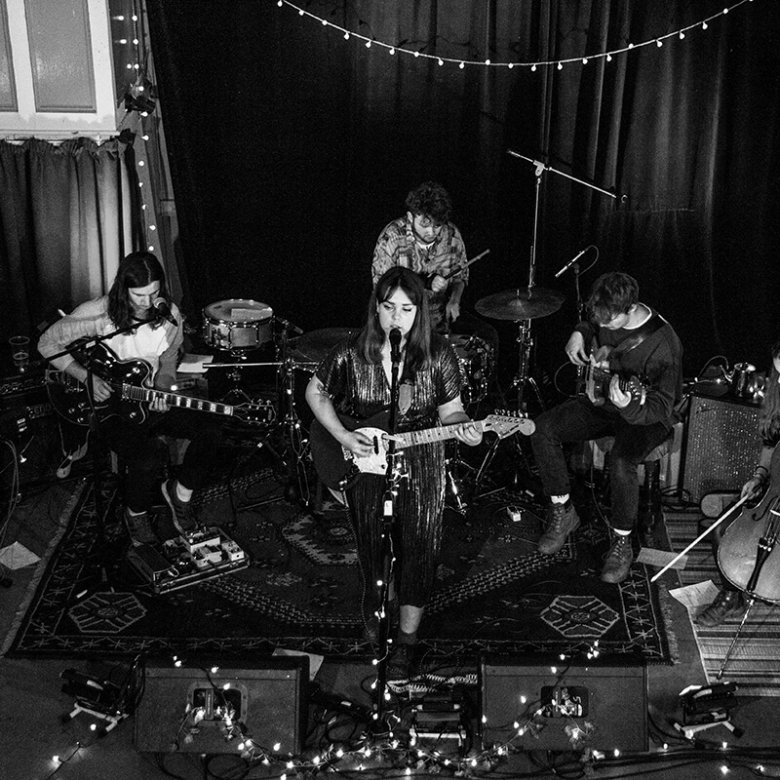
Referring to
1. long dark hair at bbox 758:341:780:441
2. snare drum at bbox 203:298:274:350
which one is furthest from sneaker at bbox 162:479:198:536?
long dark hair at bbox 758:341:780:441

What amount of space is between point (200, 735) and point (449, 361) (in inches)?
67.6

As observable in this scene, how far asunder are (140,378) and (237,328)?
748 mm

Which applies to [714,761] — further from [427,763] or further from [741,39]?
[741,39]

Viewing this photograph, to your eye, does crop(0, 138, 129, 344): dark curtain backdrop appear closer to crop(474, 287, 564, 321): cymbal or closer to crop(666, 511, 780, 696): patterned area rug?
crop(474, 287, 564, 321): cymbal

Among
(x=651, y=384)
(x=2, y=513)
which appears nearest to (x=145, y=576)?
(x=2, y=513)

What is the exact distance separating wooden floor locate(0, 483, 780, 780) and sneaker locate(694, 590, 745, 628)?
355mm

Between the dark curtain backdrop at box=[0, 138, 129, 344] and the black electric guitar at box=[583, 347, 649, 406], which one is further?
the dark curtain backdrop at box=[0, 138, 129, 344]

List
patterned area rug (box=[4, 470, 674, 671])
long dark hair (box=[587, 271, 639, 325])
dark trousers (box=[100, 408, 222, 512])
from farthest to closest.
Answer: dark trousers (box=[100, 408, 222, 512]) < long dark hair (box=[587, 271, 639, 325]) < patterned area rug (box=[4, 470, 674, 671])

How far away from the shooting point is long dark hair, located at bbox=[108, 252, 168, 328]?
5.30 m

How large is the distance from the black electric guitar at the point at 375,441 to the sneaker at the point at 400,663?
0.76m

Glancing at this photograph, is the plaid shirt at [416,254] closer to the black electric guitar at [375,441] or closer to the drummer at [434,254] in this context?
the drummer at [434,254]

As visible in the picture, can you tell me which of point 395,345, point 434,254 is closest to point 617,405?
point 434,254

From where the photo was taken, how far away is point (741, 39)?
685 centimetres

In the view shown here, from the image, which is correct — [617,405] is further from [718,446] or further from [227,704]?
[227,704]
